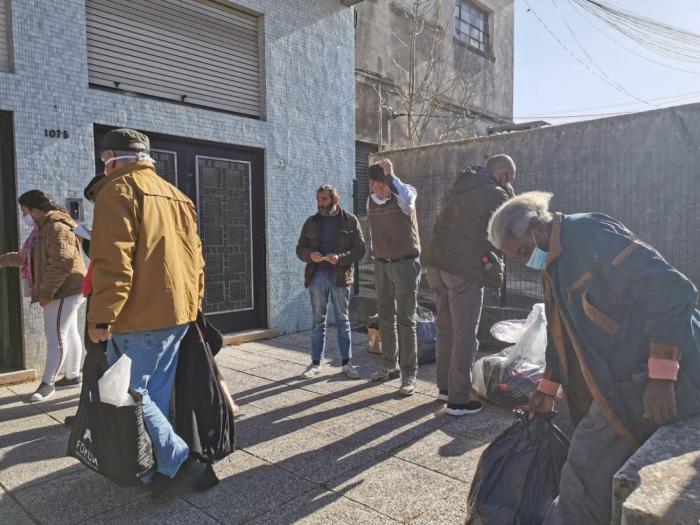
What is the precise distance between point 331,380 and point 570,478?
3.29 m

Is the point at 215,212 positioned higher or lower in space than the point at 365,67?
lower

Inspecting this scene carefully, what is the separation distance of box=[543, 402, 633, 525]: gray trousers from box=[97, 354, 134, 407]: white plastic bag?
6.32ft

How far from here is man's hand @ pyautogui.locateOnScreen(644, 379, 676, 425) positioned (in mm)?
1845

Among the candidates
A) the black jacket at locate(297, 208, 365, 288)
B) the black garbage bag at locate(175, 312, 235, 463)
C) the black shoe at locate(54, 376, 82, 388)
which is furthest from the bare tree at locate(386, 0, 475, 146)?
the black garbage bag at locate(175, 312, 235, 463)

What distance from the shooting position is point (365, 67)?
11727 mm

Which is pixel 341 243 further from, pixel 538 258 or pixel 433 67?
pixel 433 67

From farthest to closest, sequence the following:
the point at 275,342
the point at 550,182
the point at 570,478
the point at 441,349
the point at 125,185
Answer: the point at 275,342, the point at 550,182, the point at 441,349, the point at 125,185, the point at 570,478

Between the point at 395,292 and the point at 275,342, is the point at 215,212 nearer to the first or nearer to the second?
the point at 275,342

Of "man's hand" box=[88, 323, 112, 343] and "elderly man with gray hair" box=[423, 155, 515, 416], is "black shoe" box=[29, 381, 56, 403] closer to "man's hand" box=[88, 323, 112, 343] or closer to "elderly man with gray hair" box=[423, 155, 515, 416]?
"man's hand" box=[88, 323, 112, 343]

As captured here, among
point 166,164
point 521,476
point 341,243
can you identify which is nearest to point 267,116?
point 166,164

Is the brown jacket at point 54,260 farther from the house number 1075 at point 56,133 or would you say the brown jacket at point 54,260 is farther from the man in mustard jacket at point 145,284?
the man in mustard jacket at point 145,284

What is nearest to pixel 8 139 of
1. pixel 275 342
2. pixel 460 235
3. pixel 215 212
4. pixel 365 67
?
pixel 215 212

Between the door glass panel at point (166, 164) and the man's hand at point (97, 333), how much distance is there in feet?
11.9

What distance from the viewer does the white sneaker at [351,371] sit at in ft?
16.9
